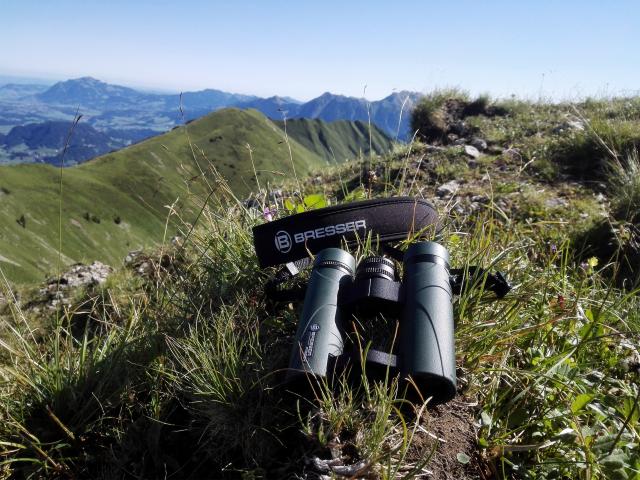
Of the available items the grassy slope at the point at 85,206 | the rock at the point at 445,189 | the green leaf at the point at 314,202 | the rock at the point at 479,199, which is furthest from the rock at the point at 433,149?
the grassy slope at the point at 85,206

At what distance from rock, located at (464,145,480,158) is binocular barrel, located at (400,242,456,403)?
19.9ft

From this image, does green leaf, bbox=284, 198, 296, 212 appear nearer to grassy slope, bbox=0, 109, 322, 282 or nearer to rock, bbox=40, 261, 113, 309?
rock, bbox=40, 261, 113, 309

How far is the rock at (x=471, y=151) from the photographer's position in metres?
7.63

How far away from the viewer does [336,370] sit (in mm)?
1907

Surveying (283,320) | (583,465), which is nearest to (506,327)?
(583,465)

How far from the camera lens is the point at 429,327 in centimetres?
179

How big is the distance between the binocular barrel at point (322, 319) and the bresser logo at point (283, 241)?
461mm

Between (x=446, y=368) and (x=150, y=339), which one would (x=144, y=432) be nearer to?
(x=150, y=339)

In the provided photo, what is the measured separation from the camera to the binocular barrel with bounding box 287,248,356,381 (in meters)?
1.79

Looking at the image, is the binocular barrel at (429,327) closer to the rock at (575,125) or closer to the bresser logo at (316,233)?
the bresser logo at (316,233)

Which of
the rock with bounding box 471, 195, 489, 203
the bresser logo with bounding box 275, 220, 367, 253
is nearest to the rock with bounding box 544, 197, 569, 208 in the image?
the rock with bounding box 471, 195, 489, 203

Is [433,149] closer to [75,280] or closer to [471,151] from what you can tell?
[471,151]

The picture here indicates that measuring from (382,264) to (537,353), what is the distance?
0.98m

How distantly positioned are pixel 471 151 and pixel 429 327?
667 centimetres
